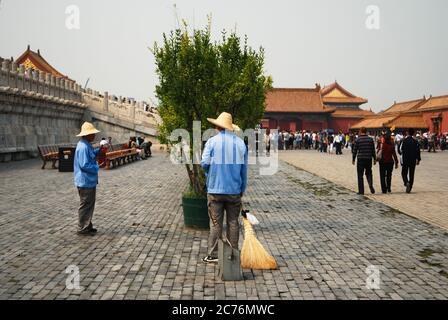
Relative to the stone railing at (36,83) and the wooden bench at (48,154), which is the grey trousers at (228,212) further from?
the stone railing at (36,83)

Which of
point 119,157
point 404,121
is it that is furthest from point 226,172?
point 404,121

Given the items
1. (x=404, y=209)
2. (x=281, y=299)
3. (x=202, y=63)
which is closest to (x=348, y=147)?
(x=404, y=209)

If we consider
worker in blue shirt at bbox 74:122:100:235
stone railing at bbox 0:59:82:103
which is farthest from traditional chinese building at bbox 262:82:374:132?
worker in blue shirt at bbox 74:122:100:235

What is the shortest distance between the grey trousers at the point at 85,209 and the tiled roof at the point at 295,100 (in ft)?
160

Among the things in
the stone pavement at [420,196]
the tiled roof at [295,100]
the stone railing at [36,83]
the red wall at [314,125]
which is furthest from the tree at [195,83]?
the red wall at [314,125]

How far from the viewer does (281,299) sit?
4465mm

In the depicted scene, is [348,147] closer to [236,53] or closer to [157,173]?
[157,173]

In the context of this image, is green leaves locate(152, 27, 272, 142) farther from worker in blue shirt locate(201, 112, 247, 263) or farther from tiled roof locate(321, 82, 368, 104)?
tiled roof locate(321, 82, 368, 104)

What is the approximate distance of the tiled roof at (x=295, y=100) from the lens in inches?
2195

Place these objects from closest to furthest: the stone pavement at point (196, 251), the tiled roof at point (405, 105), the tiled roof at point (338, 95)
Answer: the stone pavement at point (196, 251), the tiled roof at point (405, 105), the tiled roof at point (338, 95)

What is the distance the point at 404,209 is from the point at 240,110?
4.22 meters

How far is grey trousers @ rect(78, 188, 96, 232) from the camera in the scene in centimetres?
721

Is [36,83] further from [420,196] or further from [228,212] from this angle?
[228,212]

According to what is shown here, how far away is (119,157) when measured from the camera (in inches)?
800
